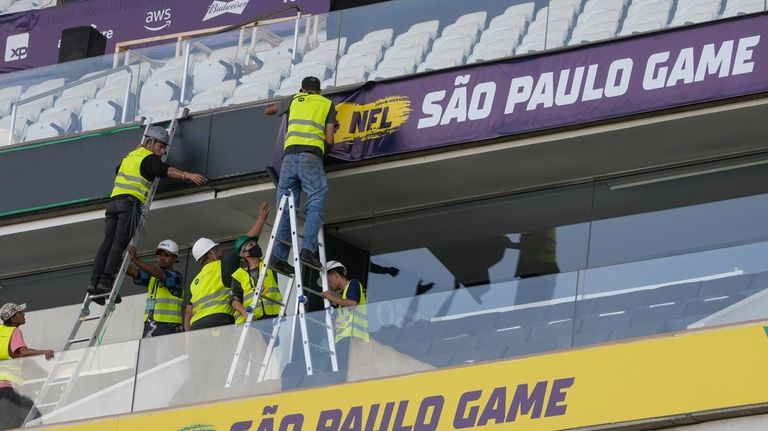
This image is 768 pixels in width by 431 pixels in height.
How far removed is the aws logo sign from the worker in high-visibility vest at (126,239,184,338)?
2.11 m

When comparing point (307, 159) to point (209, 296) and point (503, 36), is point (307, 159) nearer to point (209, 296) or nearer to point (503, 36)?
point (209, 296)

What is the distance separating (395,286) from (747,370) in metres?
4.88

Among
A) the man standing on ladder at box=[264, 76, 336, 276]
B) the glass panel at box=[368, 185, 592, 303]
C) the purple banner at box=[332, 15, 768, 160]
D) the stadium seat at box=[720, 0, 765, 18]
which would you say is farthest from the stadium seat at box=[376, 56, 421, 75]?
the stadium seat at box=[720, 0, 765, 18]

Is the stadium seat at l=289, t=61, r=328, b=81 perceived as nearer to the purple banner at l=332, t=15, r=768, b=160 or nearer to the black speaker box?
the purple banner at l=332, t=15, r=768, b=160

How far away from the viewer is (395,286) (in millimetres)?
16344

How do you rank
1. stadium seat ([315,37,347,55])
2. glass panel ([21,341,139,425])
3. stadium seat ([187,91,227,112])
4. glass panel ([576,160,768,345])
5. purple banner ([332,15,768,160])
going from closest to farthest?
glass panel ([576,160,768,345]) → glass panel ([21,341,139,425]) → purple banner ([332,15,768,160]) → stadium seat ([315,37,347,55]) → stadium seat ([187,91,227,112])

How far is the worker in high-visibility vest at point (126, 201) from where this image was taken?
16.5m

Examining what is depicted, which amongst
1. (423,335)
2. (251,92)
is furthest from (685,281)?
(251,92)

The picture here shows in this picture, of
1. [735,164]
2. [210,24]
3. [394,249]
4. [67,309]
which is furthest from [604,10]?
[210,24]

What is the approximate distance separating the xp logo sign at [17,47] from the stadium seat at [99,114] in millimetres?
7903

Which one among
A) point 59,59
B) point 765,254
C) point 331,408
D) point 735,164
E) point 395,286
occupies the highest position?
point 59,59

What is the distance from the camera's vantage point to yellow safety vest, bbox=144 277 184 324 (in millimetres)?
16719

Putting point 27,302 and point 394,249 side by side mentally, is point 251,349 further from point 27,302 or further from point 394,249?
point 27,302

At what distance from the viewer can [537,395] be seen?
13.0 meters
